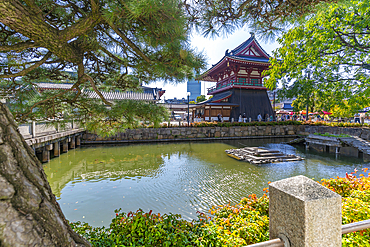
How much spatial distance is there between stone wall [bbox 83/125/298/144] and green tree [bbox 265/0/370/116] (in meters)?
7.70

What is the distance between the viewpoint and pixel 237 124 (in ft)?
49.7

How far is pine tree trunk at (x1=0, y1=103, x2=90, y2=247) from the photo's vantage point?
705 millimetres

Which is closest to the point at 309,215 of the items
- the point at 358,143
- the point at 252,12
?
the point at 252,12

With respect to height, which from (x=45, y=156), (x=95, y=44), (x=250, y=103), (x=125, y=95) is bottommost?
(x=45, y=156)

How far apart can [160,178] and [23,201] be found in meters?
5.60

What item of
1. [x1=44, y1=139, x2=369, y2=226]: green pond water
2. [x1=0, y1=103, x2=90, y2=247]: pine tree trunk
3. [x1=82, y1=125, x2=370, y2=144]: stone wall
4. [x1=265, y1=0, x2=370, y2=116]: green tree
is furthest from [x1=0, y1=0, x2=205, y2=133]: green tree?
[x1=82, y1=125, x2=370, y2=144]: stone wall

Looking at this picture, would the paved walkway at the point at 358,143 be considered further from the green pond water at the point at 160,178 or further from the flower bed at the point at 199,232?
the flower bed at the point at 199,232

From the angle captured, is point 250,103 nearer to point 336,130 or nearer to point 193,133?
point 336,130

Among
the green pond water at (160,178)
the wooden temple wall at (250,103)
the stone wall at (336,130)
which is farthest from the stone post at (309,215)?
the wooden temple wall at (250,103)

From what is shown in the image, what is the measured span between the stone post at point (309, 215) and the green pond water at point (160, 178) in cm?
295

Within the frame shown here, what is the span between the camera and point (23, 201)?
2.53ft

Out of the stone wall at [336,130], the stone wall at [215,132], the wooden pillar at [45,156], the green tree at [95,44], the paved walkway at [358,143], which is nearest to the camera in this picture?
the green tree at [95,44]

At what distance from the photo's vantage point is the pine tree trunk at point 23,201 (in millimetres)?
705

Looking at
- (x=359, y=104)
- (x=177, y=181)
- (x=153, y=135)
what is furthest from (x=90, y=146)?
(x=359, y=104)
